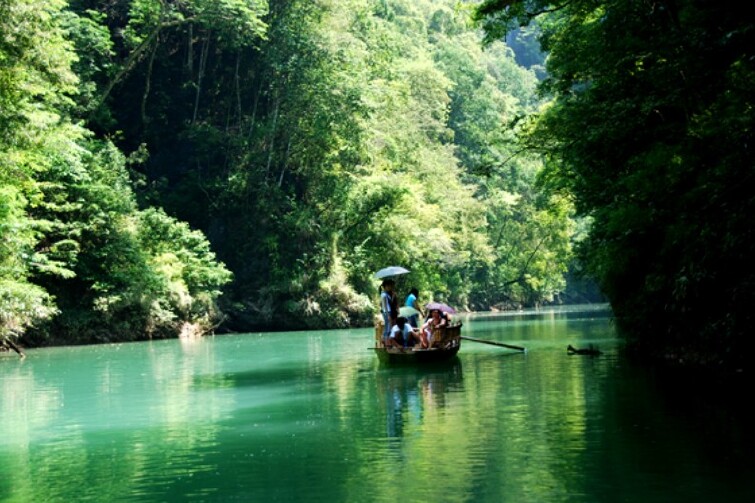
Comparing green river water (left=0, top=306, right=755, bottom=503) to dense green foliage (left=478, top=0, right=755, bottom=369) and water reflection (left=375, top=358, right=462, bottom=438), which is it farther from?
dense green foliage (left=478, top=0, right=755, bottom=369)

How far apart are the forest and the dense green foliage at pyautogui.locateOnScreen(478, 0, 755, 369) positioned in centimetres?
5

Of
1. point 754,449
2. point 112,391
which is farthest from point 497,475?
point 112,391

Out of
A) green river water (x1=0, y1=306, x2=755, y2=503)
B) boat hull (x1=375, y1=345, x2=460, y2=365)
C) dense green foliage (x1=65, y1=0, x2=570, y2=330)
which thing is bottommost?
green river water (x1=0, y1=306, x2=755, y2=503)

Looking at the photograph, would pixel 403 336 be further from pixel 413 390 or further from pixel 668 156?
pixel 668 156

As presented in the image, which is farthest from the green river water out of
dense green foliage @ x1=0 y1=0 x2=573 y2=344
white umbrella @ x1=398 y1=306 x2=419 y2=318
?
dense green foliage @ x1=0 y1=0 x2=573 y2=344

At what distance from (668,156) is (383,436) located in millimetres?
7415

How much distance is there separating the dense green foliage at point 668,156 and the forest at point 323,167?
0.05m

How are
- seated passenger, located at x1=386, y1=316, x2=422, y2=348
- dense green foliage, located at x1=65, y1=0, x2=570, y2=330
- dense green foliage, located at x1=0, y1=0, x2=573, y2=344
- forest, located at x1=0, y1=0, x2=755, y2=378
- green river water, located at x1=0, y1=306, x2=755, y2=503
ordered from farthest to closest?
A: dense green foliage, located at x1=65, y1=0, x2=570, y2=330
dense green foliage, located at x1=0, y1=0, x2=573, y2=344
seated passenger, located at x1=386, y1=316, x2=422, y2=348
forest, located at x1=0, y1=0, x2=755, y2=378
green river water, located at x1=0, y1=306, x2=755, y2=503

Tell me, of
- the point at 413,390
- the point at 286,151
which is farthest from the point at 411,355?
the point at 286,151

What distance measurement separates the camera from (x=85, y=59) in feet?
132

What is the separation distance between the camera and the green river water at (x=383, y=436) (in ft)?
26.1

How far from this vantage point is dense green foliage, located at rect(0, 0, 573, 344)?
35.8 m

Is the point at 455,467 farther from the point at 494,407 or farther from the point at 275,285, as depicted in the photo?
the point at 275,285

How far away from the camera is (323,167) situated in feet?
152
